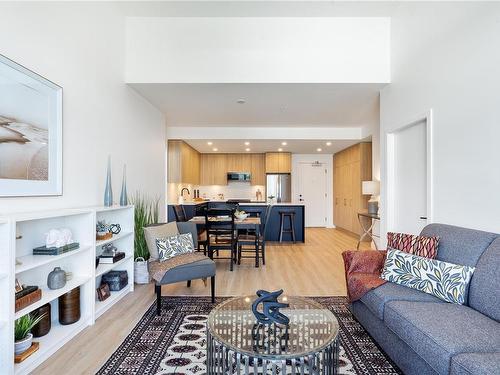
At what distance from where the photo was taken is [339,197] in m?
8.52

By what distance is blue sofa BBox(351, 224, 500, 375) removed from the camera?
54.1 inches

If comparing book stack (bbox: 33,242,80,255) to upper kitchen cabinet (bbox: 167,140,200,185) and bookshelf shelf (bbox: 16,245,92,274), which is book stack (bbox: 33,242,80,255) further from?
upper kitchen cabinet (bbox: 167,140,200,185)

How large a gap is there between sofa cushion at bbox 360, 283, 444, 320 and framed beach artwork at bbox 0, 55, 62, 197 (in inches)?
106

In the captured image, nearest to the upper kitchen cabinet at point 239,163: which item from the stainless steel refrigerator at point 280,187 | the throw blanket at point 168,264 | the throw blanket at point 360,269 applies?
the stainless steel refrigerator at point 280,187

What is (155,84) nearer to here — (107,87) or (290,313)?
(107,87)

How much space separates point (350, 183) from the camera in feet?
24.8

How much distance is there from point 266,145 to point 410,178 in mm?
4359

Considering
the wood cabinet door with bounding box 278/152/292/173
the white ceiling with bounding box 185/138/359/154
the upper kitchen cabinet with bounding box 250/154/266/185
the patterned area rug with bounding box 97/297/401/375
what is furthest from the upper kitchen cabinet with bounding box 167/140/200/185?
the patterned area rug with bounding box 97/297/401/375

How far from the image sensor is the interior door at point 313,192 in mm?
9110

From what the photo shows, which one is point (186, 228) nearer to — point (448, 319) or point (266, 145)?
point (448, 319)

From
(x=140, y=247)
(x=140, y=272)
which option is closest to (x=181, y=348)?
(x=140, y=272)

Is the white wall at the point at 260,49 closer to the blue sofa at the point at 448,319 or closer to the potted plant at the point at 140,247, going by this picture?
the potted plant at the point at 140,247

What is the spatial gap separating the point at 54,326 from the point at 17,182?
4.08ft

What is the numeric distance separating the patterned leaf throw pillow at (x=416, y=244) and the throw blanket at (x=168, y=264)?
1918mm
